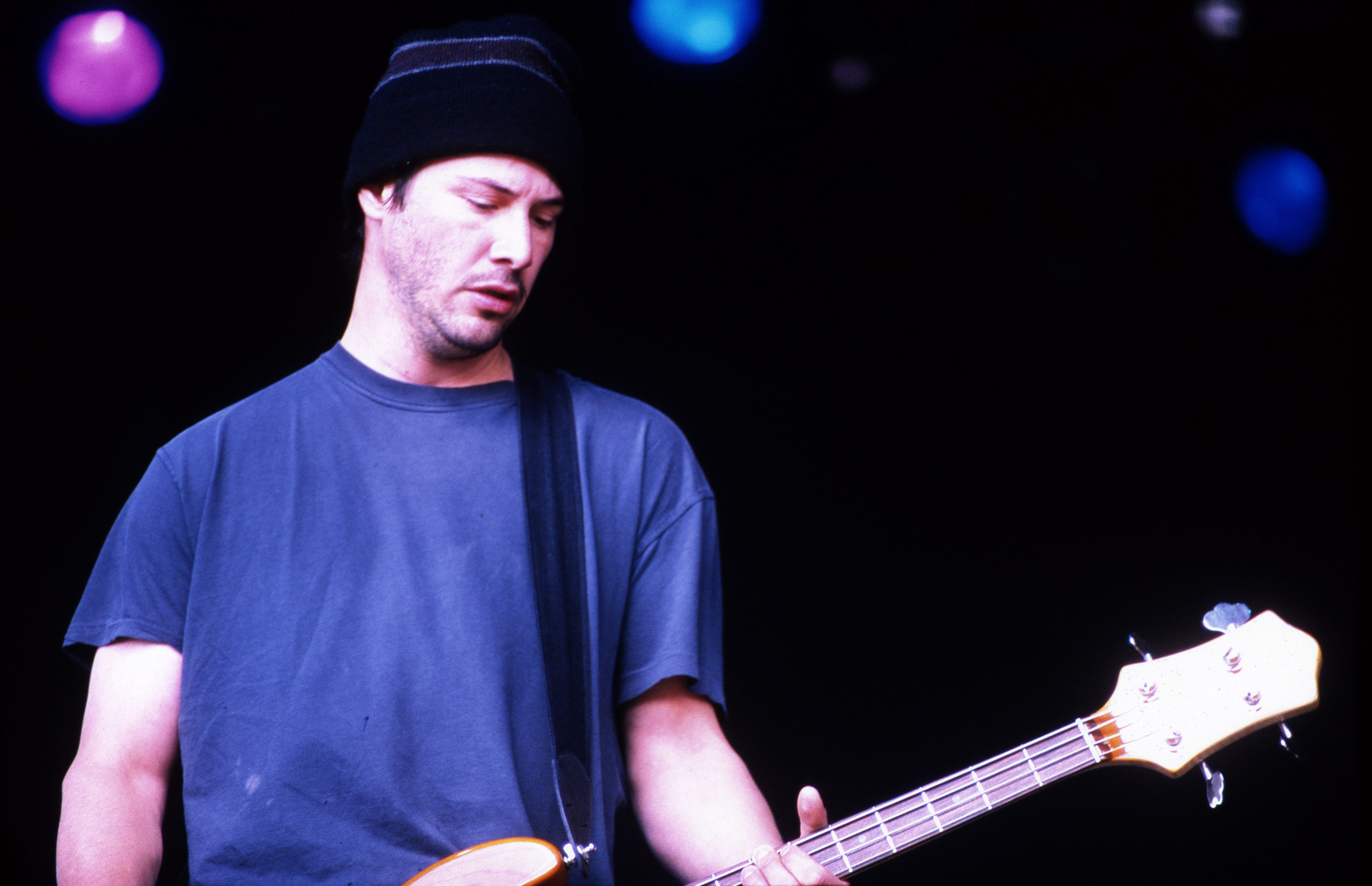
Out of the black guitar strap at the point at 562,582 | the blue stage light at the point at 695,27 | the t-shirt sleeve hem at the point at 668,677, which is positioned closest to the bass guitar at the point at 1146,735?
the black guitar strap at the point at 562,582

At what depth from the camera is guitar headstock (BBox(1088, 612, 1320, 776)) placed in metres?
1.59

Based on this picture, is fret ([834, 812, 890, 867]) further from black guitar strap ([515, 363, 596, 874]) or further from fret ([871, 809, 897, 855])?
black guitar strap ([515, 363, 596, 874])

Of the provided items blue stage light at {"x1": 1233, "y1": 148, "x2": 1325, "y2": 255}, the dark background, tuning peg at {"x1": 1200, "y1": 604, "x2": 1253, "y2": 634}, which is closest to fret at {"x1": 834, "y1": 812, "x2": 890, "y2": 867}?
tuning peg at {"x1": 1200, "y1": 604, "x2": 1253, "y2": 634}

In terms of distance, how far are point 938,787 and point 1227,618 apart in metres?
0.49

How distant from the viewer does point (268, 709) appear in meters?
1.67

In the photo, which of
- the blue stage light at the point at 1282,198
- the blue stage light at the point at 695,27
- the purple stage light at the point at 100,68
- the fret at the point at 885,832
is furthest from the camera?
Result: the blue stage light at the point at 1282,198

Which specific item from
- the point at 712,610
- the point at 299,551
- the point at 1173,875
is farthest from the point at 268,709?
the point at 1173,875

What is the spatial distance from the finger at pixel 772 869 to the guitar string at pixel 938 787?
0.08 feet

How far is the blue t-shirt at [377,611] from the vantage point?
1637 mm

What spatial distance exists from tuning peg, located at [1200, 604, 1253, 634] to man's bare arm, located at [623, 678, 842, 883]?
659 mm

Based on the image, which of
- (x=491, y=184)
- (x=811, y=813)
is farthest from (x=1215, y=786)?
(x=491, y=184)

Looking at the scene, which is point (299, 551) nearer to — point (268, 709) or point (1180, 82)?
point (268, 709)

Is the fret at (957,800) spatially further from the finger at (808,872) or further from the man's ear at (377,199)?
the man's ear at (377,199)

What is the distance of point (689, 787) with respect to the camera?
1765 mm
